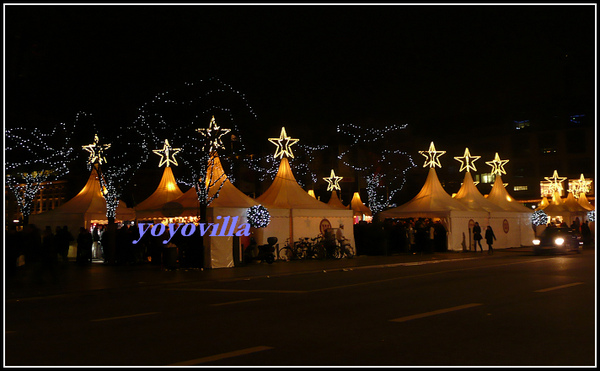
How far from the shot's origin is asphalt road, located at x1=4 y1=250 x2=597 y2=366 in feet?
24.0

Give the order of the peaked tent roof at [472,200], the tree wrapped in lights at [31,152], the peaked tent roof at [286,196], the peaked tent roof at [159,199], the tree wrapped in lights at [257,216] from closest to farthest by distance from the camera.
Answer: the tree wrapped in lights at [31,152], the tree wrapped in lights at [257,216], the peaked tent roof at [159,199], the peaked tent roof at [286,196], the peaked tent roof at [472,200]

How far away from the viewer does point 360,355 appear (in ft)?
24.1

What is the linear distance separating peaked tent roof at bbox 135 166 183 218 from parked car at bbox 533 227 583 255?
17.3 metres

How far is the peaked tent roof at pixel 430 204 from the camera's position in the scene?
3331 centimetres

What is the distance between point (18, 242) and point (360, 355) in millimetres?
13235

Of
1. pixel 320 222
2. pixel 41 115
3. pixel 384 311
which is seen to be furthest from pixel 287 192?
pixel 384 311

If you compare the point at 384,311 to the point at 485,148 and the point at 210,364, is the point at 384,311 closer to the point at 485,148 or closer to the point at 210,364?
the point at 210,364

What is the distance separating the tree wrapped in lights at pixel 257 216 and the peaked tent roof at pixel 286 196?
2.55 m

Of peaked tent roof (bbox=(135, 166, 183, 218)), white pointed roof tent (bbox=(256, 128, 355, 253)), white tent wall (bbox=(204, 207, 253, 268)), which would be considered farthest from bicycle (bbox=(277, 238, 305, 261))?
peaked tent roof (bbox=(135, 166, 183, 218))

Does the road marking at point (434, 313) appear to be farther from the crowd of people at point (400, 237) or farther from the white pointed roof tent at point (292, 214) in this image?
the crowd of people at point (400, 237)

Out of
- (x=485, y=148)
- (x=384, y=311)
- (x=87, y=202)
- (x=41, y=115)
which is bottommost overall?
(x=384, y=311)

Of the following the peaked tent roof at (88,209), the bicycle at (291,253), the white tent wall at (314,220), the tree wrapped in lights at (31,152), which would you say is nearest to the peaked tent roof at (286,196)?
the white tent wall at (314,220)

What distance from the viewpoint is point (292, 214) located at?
2766cm

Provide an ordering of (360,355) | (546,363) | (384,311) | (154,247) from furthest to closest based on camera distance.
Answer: (154,247) → (384,311) → (360,355) → (546,363)
